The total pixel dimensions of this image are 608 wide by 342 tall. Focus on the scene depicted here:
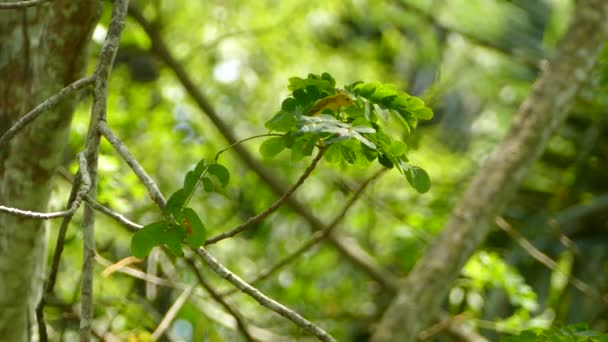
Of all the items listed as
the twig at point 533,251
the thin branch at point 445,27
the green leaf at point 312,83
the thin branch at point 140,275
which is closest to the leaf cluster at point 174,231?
the green leaf at point 312,83

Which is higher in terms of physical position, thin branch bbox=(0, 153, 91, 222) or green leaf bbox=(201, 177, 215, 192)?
green leaf bbox=(201, 177, 215, 192)

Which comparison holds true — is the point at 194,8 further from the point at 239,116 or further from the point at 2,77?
the point at 2,77

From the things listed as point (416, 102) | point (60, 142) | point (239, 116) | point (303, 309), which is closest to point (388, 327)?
point (60, 142)

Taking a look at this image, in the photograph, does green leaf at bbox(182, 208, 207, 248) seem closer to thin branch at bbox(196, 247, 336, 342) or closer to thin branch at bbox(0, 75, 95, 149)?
thin branch at bbox(196, 247, 336, 342)

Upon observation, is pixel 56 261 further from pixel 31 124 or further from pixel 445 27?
pixel 445 27

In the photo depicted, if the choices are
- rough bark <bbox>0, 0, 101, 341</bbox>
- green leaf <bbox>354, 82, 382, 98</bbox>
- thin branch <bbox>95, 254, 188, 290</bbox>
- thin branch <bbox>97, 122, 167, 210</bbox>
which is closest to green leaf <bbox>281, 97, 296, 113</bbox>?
green leaf <bbox>354, 82, 382, 98</bbox>
